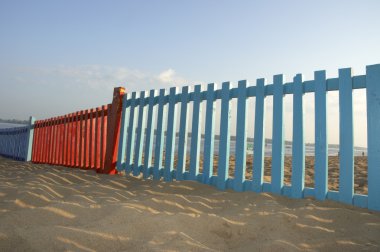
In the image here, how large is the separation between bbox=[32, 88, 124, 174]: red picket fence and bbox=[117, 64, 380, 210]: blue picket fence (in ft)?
1.91

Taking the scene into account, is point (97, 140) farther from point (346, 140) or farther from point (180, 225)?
point (346, 140)

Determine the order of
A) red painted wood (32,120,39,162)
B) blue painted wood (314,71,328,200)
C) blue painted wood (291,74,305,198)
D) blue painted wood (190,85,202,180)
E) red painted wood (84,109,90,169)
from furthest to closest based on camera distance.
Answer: red painted wood (32,120,39,162)
red painted wood (84,109,90,169)
blue painted wood (190,85,202,180)
blue painted wood (291,74,305,198)
blue painted wood (314,71,328,200)

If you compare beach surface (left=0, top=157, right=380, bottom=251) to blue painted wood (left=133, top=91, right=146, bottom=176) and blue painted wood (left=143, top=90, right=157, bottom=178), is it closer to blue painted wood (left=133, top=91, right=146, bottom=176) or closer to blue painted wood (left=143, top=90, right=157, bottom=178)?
blue painted wood (left=143, top=90, right=157, bottom=178)

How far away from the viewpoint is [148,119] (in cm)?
468

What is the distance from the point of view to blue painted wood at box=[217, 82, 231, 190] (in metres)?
3.50

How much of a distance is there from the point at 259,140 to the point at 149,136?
1959mm

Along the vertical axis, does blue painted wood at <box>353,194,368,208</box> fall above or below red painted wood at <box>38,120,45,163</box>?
below

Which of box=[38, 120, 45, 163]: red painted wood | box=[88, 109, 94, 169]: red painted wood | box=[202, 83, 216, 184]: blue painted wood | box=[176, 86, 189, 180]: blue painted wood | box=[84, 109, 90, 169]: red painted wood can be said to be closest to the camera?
box=[202, 83, 216, 184]: blue painted wood

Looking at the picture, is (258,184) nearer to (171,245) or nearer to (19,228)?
(171,245)

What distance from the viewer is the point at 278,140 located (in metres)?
3.12

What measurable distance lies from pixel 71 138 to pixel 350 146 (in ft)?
19.3

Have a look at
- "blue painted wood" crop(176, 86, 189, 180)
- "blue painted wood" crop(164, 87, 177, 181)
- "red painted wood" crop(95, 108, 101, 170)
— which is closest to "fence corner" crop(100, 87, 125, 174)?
"red painted wood" crop(95, 108, 101, 170)

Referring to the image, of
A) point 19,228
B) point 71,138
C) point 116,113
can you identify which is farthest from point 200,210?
point 71,138

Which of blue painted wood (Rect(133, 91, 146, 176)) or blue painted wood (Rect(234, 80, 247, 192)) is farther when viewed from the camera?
blue painted wood (Rect(133, 91, 146, 176))
